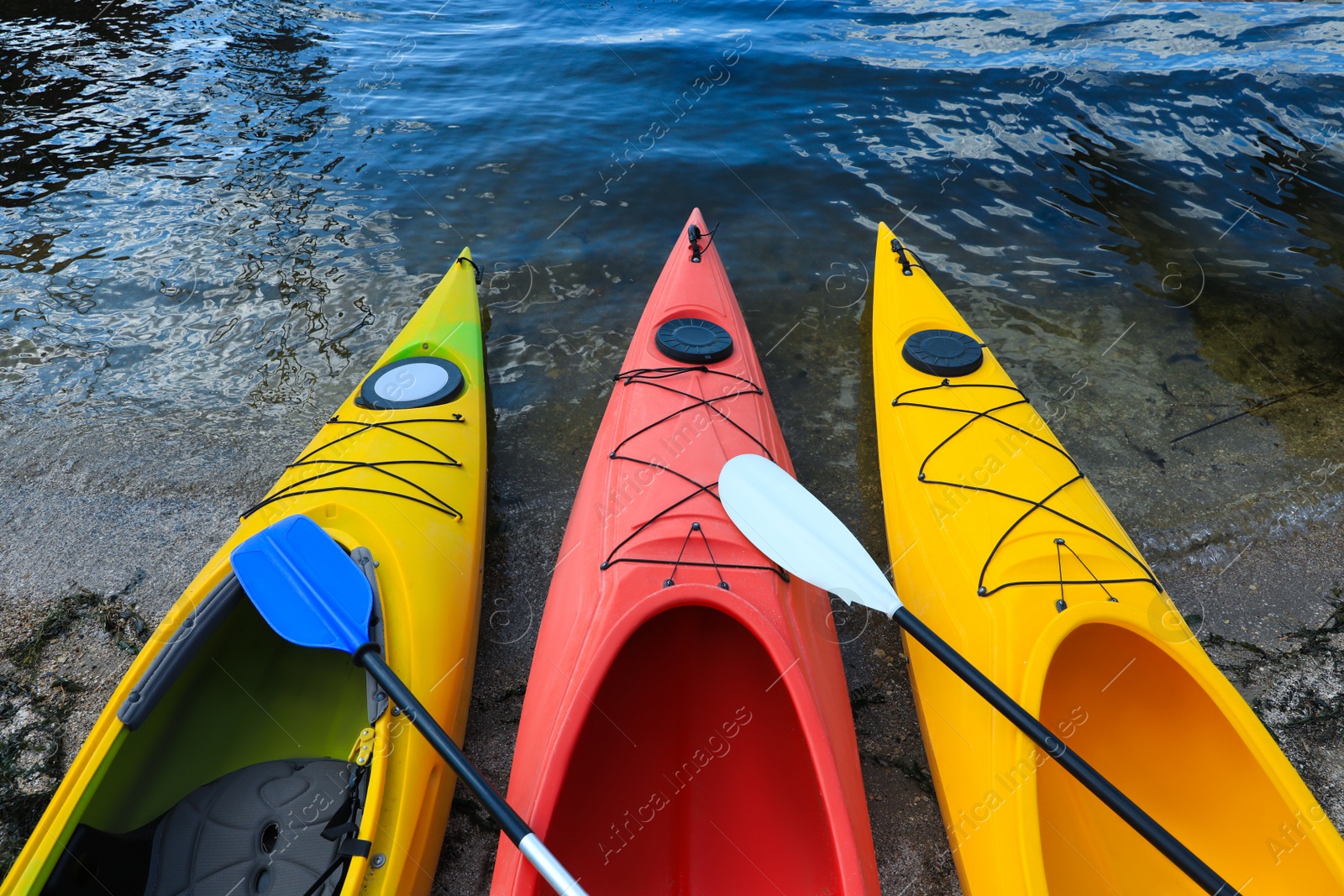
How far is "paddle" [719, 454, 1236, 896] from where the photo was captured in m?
1.76

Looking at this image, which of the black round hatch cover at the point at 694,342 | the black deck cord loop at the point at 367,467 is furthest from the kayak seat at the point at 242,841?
the black round hatch cover at the point at 694,342

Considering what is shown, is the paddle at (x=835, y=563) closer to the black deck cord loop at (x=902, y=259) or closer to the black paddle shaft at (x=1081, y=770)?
the black paddle shaft at (x=1081, y=770)

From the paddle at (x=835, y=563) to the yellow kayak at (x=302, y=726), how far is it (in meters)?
1.08

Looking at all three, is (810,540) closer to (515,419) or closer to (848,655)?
(848,655)

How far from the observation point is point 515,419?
3859 mm

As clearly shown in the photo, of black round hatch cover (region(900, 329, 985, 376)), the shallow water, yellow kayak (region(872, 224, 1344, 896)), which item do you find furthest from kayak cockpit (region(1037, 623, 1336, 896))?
black round hatch cover (region(900, 329, 985, 376))

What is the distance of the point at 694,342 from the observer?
3.28m

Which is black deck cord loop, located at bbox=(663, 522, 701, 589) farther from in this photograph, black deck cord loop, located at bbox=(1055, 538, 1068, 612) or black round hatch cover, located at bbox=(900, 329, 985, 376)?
black round hatch cover, located at bbox=(900, 329, 985, 376)

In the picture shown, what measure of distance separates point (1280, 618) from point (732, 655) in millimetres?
2205

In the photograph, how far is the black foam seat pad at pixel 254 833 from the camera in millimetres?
1966

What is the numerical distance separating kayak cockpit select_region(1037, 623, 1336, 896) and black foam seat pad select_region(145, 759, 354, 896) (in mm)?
2189

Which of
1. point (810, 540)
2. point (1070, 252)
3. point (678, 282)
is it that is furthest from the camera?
point (1070, 252)

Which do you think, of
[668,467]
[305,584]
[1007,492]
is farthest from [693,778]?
[1007,492]

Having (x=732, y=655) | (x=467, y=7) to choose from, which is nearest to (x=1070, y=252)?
(x=732, y=655)
